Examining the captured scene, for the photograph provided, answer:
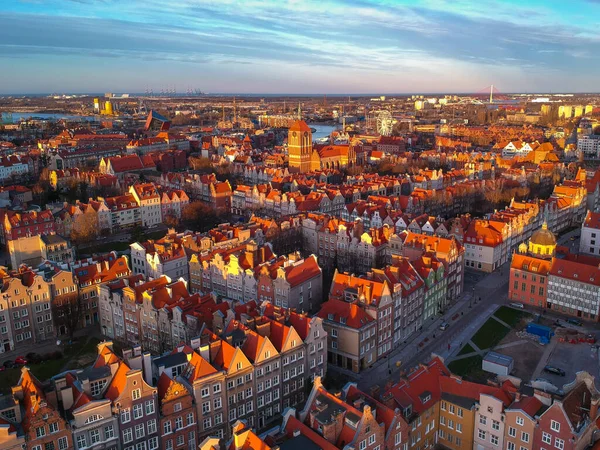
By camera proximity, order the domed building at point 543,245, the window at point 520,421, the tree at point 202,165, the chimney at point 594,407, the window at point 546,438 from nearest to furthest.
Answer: the window at point 546,438
the chimney at point 594,407
the window at point 520,421
the domed building at point 543,245
the tree at point 202,165

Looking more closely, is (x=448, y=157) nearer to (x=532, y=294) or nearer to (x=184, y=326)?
(x=532, y=294)

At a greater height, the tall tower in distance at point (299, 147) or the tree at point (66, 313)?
the tall tower in distance at point (299, 147)

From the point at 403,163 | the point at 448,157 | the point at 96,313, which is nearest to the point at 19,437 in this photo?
the point at 96,313

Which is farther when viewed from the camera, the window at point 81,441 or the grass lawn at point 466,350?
the grass lawn at point 466,350

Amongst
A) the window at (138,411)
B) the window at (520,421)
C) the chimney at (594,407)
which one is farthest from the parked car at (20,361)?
the chimney at (594,407)

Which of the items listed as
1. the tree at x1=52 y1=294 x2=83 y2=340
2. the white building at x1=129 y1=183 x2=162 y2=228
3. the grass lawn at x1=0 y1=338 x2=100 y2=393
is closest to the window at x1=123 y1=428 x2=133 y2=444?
the grass lawn at x1=0 y1=338 x2=100 y2=393

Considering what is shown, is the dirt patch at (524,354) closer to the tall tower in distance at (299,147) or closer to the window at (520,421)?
the window at (520,421)

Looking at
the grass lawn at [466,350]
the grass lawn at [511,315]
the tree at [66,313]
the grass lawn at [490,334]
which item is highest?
the tree at [66,313]
